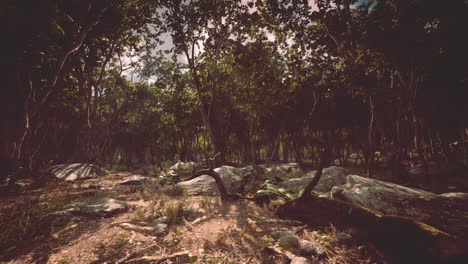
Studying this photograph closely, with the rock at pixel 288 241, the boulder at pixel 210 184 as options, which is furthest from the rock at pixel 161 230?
the boulder at pixel 210 184

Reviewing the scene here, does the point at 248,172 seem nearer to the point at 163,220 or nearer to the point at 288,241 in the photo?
the point at 163,220

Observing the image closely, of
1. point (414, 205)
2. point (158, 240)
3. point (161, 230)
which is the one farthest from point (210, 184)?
point (414, 205)

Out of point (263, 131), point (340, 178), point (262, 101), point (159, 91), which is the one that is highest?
point (159, 91)

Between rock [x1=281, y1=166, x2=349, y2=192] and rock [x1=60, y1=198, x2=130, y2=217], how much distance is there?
6445 millimetres

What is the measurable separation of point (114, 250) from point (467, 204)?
7975mm

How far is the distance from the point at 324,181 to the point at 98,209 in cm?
935

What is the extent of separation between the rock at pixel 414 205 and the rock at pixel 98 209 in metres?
6.50

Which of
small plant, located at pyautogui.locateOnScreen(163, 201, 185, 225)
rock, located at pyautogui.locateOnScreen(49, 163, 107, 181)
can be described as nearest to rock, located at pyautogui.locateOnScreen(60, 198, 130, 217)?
small plant, located at pyautogui.locateOnScreen(163, 201, 185, 225)

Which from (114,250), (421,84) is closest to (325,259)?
(114,250)

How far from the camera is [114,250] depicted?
326 centimetres

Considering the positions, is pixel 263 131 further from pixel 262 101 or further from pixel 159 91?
pixel 159 91

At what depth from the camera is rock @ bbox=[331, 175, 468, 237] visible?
3863mm

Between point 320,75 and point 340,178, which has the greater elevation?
point 320,75

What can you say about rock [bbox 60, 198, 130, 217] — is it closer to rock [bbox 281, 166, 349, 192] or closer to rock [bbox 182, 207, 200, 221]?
rock [bbox 182, 207, 200, 221]
